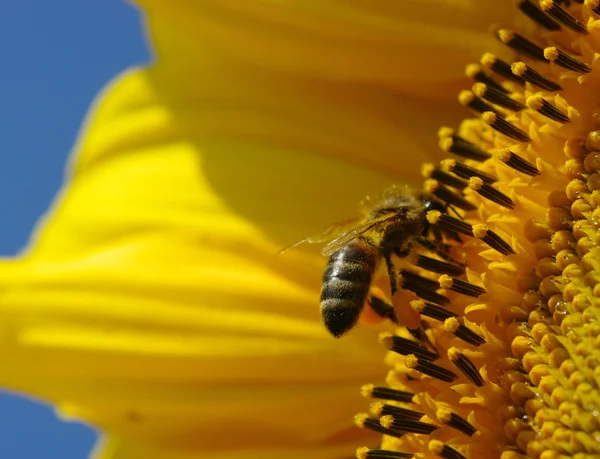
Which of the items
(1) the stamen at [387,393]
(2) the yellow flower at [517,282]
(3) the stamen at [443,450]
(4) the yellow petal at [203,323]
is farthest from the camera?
(4) the yellow petal at [203,323]

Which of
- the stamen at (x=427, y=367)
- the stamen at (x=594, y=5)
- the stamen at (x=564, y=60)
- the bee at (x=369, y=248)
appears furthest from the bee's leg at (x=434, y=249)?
the stamen at (x=594, y=5)

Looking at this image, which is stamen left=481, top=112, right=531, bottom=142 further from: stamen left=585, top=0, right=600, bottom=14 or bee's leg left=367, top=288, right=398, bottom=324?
bee's leg left=367, top=288, right=398, bottom=324

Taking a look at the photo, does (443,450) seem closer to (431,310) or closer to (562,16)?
(431,310)

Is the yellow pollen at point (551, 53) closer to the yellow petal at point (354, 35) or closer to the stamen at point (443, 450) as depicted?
the yellow petal at point (354, 35)

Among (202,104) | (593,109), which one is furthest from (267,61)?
(593,109)

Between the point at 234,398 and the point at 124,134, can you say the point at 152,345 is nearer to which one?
the point at 234,398

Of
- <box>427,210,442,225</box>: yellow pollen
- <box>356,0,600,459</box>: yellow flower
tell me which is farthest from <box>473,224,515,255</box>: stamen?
<box>427,210,442,225</box>: yellow pollen
